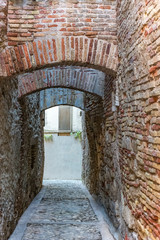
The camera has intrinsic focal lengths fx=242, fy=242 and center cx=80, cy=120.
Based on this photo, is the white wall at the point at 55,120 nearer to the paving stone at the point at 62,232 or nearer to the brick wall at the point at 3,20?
the paving stone at the point at 62,232

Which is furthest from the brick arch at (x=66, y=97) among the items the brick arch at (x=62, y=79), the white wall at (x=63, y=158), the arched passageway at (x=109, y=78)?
the white wall at (x=63, y=158)

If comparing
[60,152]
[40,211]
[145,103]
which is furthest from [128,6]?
[60,152]

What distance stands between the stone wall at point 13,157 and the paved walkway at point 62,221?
0.74ft

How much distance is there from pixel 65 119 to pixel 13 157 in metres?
8.46

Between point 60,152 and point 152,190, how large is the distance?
9769 mm

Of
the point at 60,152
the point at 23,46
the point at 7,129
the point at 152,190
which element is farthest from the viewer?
the point at 60,152

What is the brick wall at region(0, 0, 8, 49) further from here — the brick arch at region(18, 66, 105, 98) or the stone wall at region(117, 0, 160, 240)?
the brick arch at region(18, 66, 105, 98)

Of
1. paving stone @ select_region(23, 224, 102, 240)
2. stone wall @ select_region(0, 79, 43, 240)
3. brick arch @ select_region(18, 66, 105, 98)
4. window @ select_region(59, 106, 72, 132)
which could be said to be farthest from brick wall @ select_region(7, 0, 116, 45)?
window @ select_region(59, 106, 72, 132)

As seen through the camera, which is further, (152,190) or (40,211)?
(40,211)

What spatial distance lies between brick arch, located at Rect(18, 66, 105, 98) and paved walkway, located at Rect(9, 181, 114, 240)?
2358mm

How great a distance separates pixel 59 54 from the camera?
3133 mm

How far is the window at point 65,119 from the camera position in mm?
12352

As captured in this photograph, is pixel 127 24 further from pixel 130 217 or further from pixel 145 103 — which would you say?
pixel 130 217

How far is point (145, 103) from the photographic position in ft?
7.28
